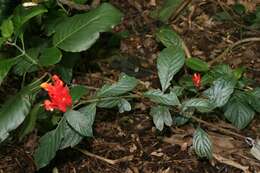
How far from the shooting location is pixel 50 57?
152 centimetres

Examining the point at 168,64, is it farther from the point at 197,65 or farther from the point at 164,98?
the point at 197,65

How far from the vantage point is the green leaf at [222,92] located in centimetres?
167

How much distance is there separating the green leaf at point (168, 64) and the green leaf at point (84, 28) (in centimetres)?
22

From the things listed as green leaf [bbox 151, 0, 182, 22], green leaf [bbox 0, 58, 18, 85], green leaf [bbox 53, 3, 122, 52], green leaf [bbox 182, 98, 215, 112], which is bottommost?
green leaf [bbox 151, 0, 182, 22]

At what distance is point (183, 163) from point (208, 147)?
37cm

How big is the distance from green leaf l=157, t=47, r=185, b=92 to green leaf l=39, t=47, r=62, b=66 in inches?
14.3

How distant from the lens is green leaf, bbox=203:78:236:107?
1.67m

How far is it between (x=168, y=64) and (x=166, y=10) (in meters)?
1.25

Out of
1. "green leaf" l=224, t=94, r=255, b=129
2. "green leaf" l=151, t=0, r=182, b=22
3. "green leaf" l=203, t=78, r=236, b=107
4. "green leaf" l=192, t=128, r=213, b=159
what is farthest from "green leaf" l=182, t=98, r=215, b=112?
"green leaf" l=151, t=0, r=182, b=22

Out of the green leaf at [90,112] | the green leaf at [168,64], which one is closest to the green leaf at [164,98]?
the green leaf at [168,64]

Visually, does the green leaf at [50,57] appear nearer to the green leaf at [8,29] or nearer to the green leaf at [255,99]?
the green leaf at [8,29]

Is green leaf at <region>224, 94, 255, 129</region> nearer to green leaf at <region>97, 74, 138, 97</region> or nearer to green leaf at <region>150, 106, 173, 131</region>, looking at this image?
green leaf at <region>150, 106, 173, 131</region>

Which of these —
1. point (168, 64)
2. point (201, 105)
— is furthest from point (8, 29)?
point (201, 105)

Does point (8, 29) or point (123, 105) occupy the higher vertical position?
point (8, 29)
